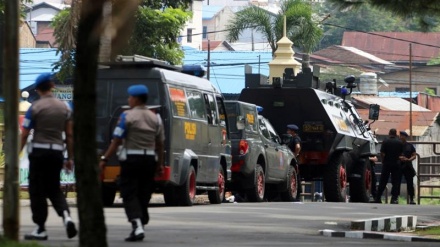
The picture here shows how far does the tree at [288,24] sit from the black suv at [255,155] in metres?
27.0

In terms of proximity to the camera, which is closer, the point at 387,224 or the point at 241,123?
the point at 387,224

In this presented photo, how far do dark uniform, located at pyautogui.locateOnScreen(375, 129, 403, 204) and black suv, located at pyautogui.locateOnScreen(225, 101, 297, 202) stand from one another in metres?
3.73

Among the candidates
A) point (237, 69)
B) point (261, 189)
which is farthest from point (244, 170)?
point (237, 69)

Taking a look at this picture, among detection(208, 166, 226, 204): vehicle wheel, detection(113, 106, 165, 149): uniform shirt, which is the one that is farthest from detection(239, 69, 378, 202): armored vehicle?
detection(113, 106, 165, 149): uniform shirt

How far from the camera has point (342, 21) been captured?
5128 inches

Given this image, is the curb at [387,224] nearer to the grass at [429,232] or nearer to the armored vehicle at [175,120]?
the grass at [429,232]

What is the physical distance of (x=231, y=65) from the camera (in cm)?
7588

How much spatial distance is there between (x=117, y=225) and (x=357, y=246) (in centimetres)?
346

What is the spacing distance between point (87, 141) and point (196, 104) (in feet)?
39.0

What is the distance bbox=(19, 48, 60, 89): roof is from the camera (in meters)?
69.3

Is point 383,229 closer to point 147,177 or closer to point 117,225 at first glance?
point 117,225

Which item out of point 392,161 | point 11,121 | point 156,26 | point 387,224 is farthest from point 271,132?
point 156,26

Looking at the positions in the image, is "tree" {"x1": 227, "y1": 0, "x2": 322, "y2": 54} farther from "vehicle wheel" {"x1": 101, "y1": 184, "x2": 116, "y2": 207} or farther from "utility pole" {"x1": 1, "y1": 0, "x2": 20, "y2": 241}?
"utility pole" {"x1": 1, "y1": 0, "x2": 20, "y2": 241}

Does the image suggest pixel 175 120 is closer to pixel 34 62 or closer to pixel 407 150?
pixel 407 150
